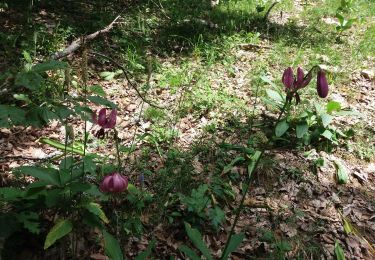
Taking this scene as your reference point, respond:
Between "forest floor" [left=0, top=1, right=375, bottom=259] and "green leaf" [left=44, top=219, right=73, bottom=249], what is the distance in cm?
46

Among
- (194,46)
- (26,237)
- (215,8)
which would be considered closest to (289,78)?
(26,237)

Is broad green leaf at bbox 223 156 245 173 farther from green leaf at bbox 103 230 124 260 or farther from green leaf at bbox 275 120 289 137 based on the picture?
green leaf at bbox 103 230 124 260

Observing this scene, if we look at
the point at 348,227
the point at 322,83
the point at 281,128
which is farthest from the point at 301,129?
the point at 322,83

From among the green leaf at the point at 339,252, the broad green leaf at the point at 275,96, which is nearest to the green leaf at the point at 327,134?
the broad green leaf at the point at 275,96

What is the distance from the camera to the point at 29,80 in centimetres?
209

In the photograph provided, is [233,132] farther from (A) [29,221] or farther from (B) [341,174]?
(A) [29,221]

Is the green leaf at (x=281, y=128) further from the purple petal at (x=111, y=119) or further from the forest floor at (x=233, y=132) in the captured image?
the purple petal at (x=111, y=119)

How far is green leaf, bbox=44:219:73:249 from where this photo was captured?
2020mm

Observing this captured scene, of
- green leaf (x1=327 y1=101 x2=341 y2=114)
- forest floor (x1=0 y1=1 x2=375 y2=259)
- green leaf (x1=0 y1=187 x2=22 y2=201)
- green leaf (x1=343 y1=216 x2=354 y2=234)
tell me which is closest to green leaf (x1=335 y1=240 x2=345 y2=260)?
forest floor (x1=0 y1=1 x2=375 y2=259)

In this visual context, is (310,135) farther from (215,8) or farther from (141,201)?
(215,8)

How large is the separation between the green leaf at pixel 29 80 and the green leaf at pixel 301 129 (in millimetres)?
2443

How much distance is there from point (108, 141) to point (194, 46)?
220 cm

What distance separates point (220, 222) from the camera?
9.12ft

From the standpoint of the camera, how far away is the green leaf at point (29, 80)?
6.73ft
